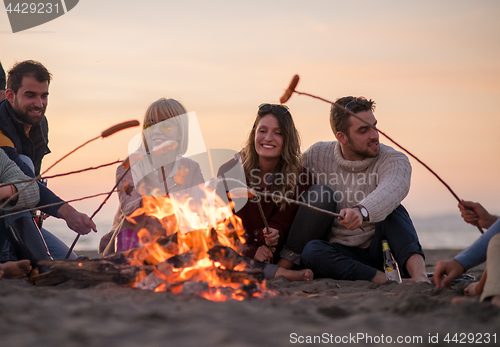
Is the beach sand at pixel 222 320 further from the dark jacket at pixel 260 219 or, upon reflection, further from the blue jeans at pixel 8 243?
the dark jacket at pixel 260 219

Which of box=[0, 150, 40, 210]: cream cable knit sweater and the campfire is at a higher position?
box=[0, 150, 40, 210]: cream cable knit sweater

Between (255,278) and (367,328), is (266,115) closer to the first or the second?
(255,278)

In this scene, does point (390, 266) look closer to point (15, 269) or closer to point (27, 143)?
point (15, 269)

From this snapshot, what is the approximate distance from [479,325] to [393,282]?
1.76m

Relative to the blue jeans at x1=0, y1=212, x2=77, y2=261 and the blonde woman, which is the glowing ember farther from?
the blue jeans at x1=0, y1=212, x2=77, y2=261

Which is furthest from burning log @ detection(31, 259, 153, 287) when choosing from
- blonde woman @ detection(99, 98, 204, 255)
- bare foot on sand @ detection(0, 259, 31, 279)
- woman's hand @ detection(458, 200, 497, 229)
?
woman's hand @ detection(458, 200, 497, 229)

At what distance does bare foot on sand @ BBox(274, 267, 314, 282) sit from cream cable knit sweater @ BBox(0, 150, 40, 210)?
7.16 feet

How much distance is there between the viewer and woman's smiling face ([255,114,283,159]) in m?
4.07

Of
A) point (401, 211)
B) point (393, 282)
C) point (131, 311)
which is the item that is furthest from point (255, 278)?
point (401, 211)

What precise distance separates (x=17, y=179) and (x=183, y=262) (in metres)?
1.85

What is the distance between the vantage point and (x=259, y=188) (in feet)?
13.3

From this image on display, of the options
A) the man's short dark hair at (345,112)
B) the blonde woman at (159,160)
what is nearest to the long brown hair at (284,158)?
the man's short dark hair at (345,112)

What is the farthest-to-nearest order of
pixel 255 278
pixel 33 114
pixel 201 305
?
pixel 33 114 < pixel 255 278 < pixel 201 305

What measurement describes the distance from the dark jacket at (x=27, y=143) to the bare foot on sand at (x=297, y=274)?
6.74 feet
